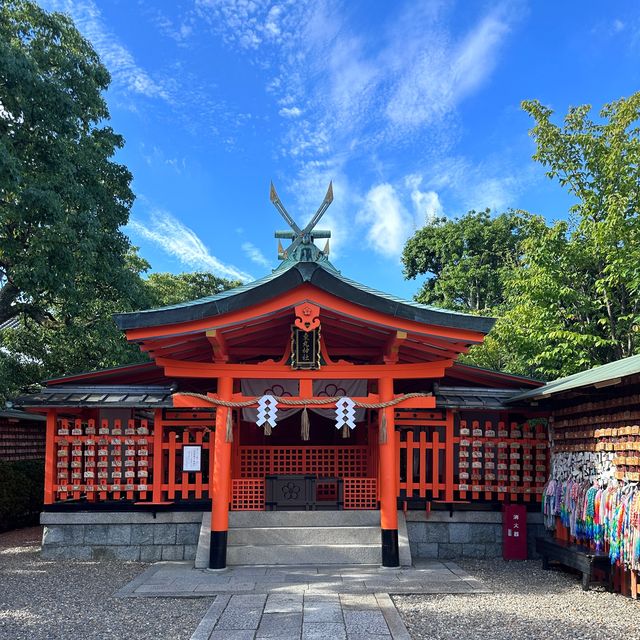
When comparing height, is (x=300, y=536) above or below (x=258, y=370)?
below

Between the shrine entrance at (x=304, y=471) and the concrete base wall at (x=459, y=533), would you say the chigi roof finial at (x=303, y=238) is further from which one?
the concrete base wall at (x=459, y=533)

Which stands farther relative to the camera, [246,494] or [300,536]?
[246,494]

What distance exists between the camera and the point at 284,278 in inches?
319

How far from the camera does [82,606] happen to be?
6.79 meters

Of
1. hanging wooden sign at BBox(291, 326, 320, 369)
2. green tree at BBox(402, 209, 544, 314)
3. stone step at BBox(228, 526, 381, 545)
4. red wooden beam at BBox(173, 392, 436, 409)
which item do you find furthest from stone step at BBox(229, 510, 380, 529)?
green tree at BBox(402, 209, 544, 314)

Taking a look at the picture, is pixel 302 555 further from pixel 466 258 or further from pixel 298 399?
pixel 466 258

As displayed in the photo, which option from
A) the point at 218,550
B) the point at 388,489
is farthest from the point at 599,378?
the point at 218,550

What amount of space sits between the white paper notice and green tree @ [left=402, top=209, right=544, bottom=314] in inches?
788

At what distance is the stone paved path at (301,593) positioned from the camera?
579 centimetres

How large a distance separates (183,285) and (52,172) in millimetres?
15744

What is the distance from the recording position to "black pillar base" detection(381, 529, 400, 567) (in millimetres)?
8516

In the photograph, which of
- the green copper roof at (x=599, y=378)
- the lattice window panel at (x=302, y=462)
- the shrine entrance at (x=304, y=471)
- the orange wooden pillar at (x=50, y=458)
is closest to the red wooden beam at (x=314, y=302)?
the green copper roof at (x=599, y=378)

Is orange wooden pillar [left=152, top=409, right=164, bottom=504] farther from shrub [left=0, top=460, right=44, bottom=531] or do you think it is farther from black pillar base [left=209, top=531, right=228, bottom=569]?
shrub [left=0, top=460, right=44, bottom=531]

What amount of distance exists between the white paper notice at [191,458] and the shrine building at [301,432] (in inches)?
0.7
